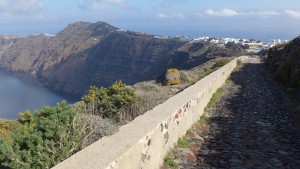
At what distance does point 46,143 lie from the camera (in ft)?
15.5

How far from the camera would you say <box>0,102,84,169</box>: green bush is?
15.2 ft

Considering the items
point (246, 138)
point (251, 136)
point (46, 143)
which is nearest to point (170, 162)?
point (46, 143)

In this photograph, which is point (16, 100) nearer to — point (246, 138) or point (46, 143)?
point (246, 138)

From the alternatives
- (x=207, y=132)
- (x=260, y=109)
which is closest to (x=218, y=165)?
(x=207, y=132)

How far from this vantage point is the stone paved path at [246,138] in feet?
21.7

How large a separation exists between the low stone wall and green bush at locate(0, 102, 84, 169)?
1.12 ft

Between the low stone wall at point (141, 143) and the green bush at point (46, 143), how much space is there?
1.12 feet

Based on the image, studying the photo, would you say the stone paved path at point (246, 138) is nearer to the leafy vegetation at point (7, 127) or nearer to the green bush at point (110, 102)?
the green bush at point (110, 102)

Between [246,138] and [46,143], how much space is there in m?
4.94

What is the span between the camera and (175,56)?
11181 centimetres

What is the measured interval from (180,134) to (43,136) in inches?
124

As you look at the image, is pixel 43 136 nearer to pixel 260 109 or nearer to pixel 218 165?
pixel 218 165

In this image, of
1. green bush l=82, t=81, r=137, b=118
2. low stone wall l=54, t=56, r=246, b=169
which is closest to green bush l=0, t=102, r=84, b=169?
low stone wall l=54, t=56, r=246, b=169

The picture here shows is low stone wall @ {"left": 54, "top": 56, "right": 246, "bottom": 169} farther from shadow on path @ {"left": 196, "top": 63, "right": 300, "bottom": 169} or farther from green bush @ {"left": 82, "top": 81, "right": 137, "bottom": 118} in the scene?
green bush @ {"left": 82, "top": 81, "right": 137, "bottom": 118}
